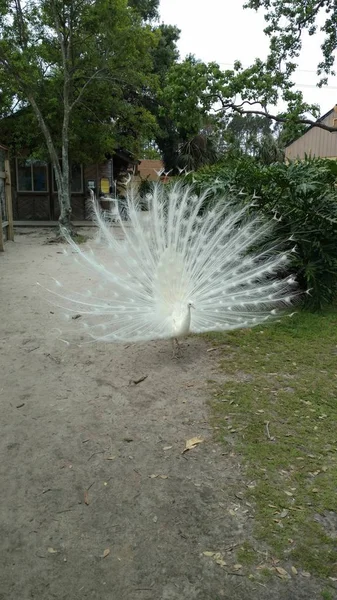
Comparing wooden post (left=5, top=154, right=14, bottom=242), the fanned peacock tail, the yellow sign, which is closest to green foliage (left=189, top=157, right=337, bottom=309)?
the fanned peacock tail

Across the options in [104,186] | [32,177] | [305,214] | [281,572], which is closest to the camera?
[281,572]

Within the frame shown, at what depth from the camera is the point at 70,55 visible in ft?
51.0

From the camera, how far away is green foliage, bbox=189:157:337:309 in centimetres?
689

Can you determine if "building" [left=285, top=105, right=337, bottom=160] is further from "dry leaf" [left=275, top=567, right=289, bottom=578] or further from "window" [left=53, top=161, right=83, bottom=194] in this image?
"dry leaf" [left=275, top=567, right=289, bottom=578]

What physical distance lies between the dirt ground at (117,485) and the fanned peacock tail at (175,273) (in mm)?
557

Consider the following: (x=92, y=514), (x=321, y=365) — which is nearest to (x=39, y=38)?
(x=321, y=365)

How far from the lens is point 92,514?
2.88 metres

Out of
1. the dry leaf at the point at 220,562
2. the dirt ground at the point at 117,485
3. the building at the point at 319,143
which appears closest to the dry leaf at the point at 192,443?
the dirt ground at the point at 117,485

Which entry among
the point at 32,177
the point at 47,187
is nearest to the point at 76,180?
the point at 47,187

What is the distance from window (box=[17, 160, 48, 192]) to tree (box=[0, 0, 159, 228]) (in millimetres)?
4834

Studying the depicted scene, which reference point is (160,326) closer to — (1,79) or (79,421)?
(79,421)

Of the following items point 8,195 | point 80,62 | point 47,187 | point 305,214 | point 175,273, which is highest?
point 80,62

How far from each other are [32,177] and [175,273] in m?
19.4

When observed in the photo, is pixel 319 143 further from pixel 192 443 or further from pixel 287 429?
pixel 192 443
